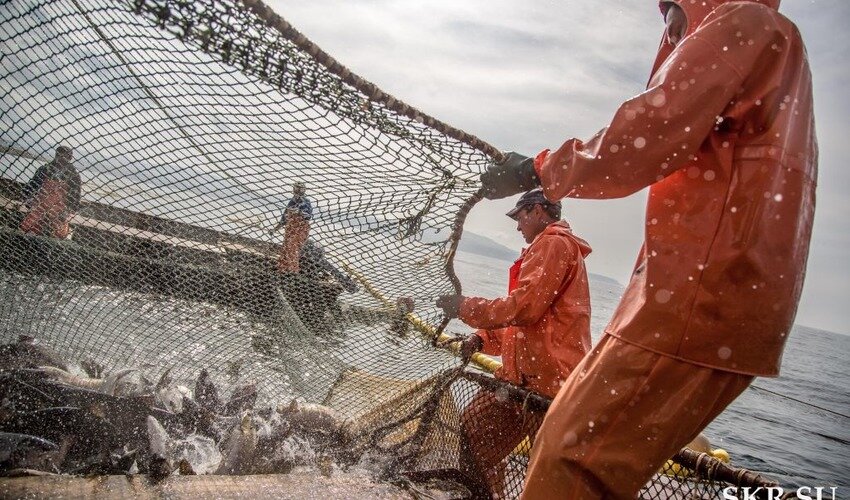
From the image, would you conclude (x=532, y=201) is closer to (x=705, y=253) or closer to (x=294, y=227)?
(x=294, y=227)

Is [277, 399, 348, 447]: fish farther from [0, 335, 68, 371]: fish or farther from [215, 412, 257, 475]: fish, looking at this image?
[0, 335, 68, 371]: fish

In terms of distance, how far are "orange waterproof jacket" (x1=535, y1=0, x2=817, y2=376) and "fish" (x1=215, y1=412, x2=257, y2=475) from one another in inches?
85.6

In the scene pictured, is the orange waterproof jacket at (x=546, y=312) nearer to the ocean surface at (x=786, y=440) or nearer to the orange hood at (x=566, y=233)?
the orange hood at (x=566, y=233)

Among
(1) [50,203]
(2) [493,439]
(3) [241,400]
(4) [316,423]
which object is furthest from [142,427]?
(2) [493,439]

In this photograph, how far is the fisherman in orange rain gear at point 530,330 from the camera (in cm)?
268

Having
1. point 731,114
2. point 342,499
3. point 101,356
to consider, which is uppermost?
point 731,114

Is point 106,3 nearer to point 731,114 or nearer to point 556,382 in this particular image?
point 731,114

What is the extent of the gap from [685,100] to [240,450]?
9.07 ft

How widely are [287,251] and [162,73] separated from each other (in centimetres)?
162

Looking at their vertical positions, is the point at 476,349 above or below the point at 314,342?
above

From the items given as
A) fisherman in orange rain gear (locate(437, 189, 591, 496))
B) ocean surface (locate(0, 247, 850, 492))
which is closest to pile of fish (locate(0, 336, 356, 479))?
ocean surface (locate(0, 247, 850, 492))

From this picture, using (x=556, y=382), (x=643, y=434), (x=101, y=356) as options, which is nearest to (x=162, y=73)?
(x=643, y=434)

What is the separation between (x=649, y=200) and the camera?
1.62m

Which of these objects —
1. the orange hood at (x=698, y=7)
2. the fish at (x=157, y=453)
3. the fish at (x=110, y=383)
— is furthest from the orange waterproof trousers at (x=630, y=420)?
the fish at (x=110, y=383)
